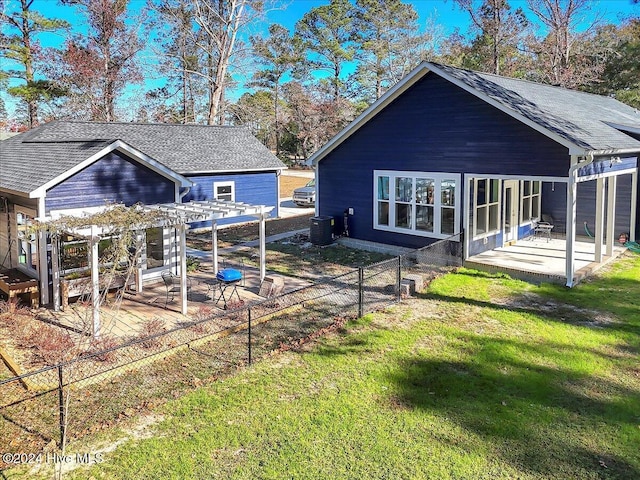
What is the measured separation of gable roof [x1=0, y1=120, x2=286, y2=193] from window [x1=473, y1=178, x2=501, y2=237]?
838cm

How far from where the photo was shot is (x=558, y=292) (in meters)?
11.6

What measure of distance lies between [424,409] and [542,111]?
9700 millimetres

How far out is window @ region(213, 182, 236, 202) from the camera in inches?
834

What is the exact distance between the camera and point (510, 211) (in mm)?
16125

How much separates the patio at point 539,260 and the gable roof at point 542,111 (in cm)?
299

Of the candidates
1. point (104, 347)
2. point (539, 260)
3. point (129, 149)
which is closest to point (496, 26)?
point (539, 260)

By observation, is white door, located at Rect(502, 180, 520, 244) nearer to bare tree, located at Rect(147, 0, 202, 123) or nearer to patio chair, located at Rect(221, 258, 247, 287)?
patio chair, located at Rect(221, 258, 247, 287)

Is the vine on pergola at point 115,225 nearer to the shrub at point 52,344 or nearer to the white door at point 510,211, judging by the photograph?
the shrub at point 52,344

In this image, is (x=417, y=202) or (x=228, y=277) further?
(x=417, y=202)

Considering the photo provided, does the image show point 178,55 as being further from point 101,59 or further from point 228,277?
point 228,277

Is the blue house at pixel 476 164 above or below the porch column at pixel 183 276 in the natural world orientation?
above

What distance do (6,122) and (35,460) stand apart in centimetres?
4334

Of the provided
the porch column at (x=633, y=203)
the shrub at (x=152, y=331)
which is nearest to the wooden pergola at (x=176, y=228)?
the shrub at (x=152, y=331)

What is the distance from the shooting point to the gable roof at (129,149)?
11.7 metres
